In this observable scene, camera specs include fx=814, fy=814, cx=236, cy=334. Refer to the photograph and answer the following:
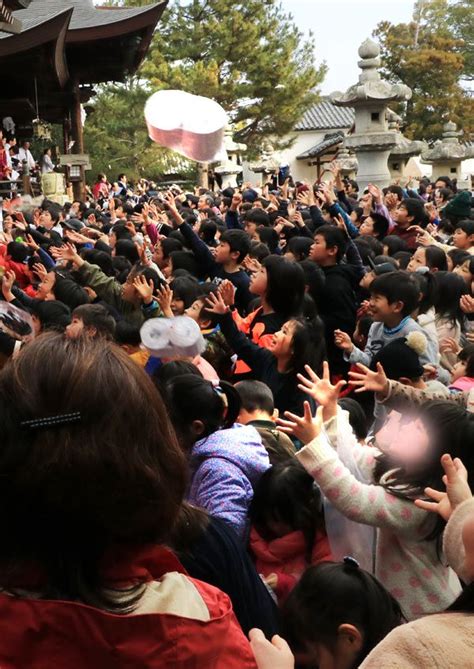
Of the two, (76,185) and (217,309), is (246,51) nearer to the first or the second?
(76,185)

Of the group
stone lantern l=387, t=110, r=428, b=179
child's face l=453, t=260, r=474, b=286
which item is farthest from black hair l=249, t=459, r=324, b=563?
Answer: stone lantern l=387, t=110, r=428, b=179

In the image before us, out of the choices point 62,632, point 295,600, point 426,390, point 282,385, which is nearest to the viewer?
point 62,632

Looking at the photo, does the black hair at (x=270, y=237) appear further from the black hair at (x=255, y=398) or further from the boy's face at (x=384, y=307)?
the black hair at (x=255, y=398)

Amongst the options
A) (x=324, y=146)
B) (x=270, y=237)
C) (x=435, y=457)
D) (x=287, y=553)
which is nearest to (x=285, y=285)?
(x=287, y=553)

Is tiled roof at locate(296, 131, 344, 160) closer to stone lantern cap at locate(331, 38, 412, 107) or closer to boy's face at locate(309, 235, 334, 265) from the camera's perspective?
stone lantern cap at locate(331, 38, 412, 107)

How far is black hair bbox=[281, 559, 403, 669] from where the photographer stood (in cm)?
192

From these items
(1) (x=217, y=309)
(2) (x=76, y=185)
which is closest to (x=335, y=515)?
(1) (x=217, y=309)

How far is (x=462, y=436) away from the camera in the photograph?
2.20 meters

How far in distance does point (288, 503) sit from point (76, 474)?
4.36 feet

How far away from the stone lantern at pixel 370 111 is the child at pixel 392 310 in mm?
9572

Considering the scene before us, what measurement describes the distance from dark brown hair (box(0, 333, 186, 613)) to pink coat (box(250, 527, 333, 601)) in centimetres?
123

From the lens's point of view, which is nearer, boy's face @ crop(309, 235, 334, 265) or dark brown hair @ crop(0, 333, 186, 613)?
dark brown hair @ crop(0, 333, 186, 613)

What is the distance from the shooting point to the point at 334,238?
526cm

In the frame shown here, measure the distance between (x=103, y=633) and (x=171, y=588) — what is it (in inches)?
5.1
